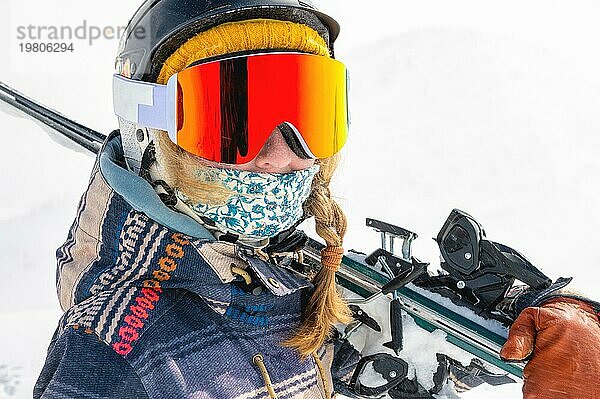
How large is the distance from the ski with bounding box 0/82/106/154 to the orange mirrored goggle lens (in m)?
0.72

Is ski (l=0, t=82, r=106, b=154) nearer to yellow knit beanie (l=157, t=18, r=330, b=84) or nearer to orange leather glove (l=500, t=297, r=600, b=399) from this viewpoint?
yellow knit beanie (l=157, t=18, r=330, b=84)

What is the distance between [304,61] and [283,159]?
20cm

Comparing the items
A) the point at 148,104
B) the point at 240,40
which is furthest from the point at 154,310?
the point at 240,40

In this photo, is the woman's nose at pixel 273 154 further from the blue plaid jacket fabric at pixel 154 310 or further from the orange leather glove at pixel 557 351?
the orange leather glove at pixel 557 351

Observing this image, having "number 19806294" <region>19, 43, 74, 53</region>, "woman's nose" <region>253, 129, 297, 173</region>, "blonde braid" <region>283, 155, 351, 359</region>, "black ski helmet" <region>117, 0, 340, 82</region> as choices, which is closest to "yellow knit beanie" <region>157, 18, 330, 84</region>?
"black ski helmet" <region>117, 0, 340, 82</region>

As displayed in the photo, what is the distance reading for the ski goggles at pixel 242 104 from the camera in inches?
55.9

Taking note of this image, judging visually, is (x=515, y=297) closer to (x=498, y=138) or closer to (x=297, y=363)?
(x=297, y=363)

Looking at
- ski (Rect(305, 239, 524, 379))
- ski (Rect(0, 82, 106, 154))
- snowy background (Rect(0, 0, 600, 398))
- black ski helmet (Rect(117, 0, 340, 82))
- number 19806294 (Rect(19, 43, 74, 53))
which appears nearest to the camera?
black ski helmet (Rect(117, 0, 340, 82))

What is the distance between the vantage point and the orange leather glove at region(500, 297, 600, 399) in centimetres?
129

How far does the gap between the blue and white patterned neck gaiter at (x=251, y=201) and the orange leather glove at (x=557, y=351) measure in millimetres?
509

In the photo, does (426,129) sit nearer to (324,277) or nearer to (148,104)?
(324,277)

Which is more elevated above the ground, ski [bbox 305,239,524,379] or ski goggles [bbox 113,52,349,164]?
ski goggles [bbox 113,52,349,164]

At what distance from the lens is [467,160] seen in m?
4.39

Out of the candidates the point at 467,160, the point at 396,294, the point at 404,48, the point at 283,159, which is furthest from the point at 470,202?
the point at 283,159
